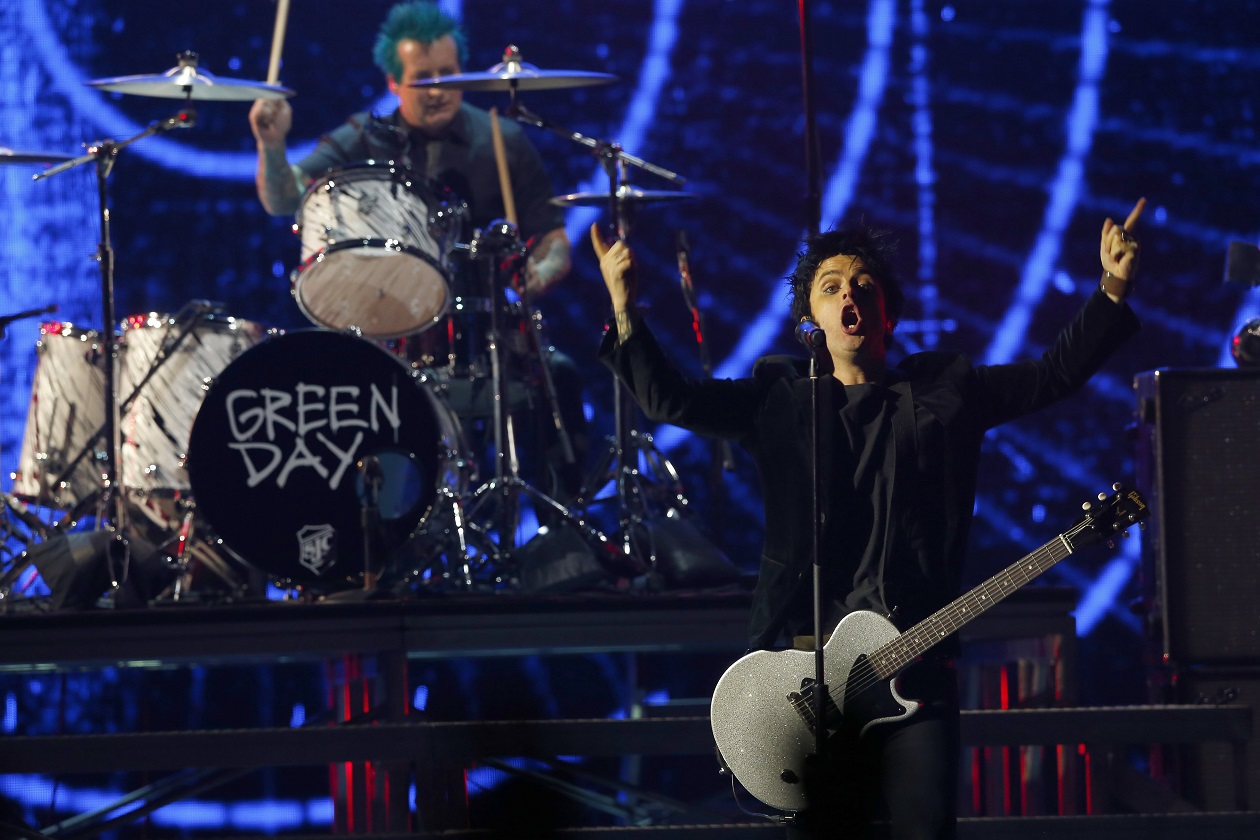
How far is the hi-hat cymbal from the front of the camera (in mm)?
6156

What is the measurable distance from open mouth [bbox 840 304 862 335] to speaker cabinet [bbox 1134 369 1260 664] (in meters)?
1.85

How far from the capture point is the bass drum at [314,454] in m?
5.39

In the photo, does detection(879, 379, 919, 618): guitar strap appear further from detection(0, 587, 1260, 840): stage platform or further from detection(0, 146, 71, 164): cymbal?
detection(0, 146, 71, 164): cymbal

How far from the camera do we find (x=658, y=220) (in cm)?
733

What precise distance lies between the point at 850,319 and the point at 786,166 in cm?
421

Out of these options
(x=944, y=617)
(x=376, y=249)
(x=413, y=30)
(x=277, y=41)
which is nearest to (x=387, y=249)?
(x=376, y=249)

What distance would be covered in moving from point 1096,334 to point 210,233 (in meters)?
5.06

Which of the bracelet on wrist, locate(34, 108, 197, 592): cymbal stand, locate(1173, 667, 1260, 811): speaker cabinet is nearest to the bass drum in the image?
locate(34, 108, 197, 592): cymbal stand

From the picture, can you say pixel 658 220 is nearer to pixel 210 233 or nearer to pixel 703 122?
pixel 703 122

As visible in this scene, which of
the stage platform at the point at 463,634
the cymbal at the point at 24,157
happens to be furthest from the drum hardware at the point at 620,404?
the cymbal at the point at 24,157

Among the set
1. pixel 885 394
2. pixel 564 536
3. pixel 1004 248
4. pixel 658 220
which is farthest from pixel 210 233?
pixel 885 394

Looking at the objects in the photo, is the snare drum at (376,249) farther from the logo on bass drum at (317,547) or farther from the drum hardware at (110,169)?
the logo on bass drum at (317,547)

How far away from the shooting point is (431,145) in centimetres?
688

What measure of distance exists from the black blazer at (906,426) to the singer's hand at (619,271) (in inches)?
2.9
